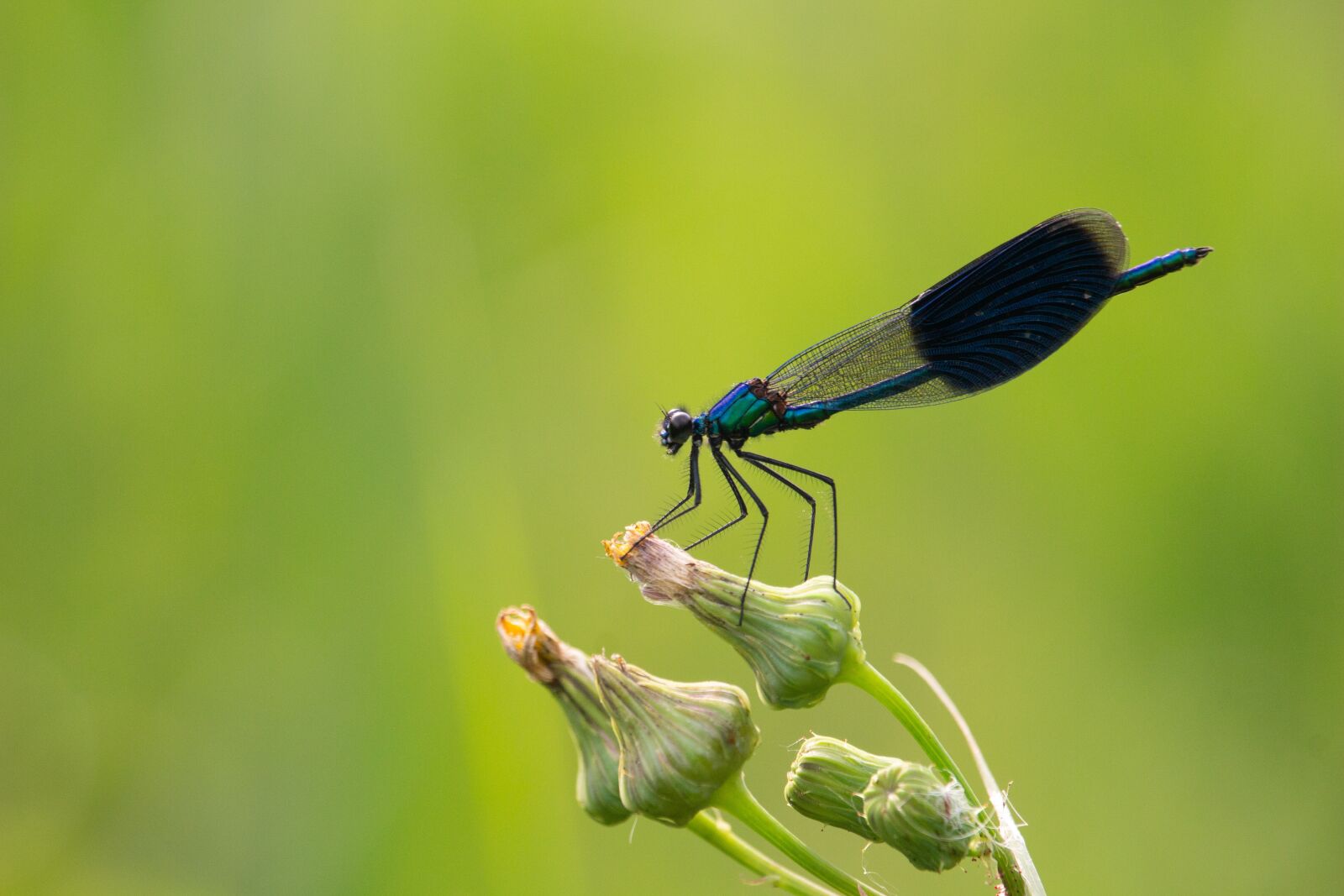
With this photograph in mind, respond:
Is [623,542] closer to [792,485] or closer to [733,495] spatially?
[792,485]

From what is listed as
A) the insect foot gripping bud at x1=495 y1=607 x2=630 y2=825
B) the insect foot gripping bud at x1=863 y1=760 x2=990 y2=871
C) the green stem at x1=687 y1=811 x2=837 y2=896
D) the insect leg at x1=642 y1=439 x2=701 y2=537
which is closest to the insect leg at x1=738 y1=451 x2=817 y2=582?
the insect leg at x1=642 y1=439 x2=701 y2=537

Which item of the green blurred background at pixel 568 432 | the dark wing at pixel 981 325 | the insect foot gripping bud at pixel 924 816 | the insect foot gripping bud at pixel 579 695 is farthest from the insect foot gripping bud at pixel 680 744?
the dark wing at pixel 981 325

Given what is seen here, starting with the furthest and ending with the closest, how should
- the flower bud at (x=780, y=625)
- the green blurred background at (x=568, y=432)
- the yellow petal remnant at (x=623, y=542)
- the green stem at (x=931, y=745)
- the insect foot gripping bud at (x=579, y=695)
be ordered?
the green blurred background at (x=568, y=432) → the yellow petal remnant at (x=623, y=542) → the insect foot gripping bud at (x=579, y=695) → the flower bud at (x=780, y=625) → the green stem at (x=931, y=745)

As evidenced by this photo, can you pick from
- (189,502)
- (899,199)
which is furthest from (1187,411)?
(189,502)

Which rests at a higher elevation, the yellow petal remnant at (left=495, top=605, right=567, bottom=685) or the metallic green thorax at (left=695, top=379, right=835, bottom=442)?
the metallic green thorax at (left=695, top=379, right=835, bottom=442)

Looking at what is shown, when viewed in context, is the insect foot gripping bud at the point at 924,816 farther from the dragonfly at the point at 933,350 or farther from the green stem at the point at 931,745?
the dragonfly at the point at 933,350

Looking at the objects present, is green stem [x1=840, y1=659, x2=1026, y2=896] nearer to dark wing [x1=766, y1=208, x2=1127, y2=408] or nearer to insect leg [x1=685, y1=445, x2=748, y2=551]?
insect leg [x1=685, y1=445, x2=748, y2=551]
